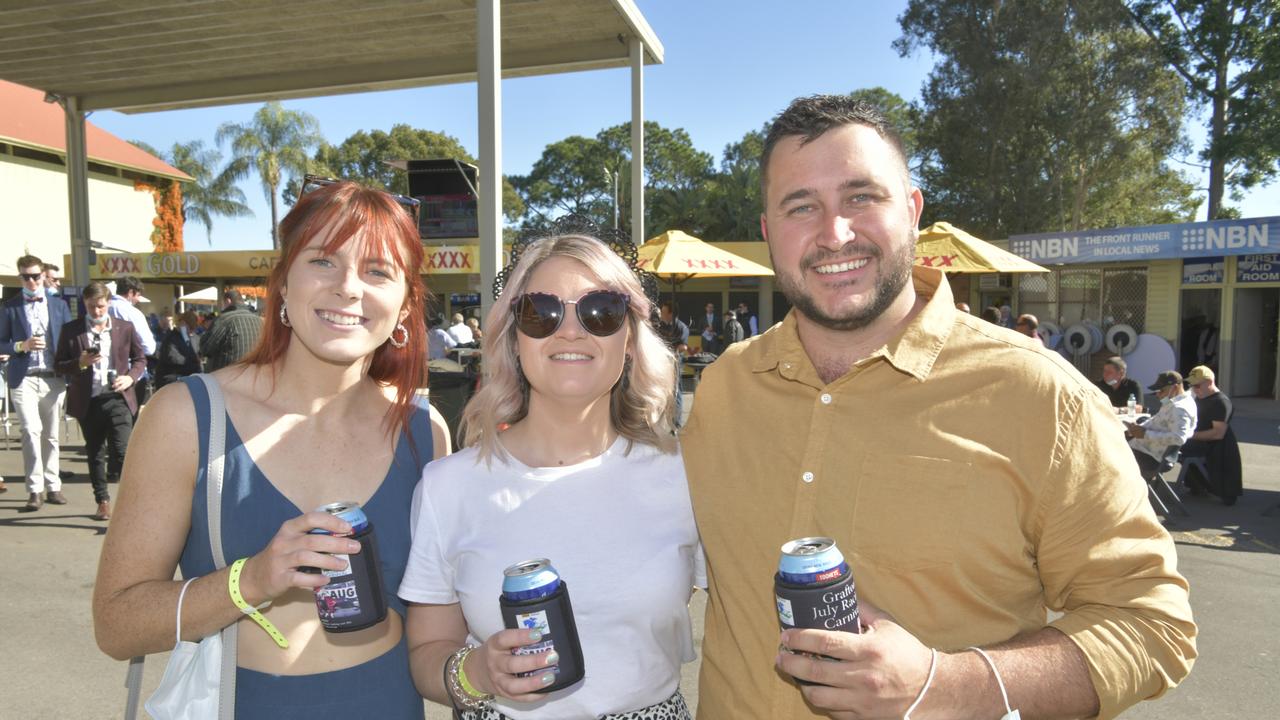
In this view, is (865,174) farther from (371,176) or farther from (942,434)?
(371,176)

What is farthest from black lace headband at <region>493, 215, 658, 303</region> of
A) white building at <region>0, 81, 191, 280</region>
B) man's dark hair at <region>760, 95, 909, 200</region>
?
white building at <region>0, 81, 191, 280</region>

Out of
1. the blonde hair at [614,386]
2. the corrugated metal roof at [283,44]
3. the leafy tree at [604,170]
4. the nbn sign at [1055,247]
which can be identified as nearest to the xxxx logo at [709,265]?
the corrugated metal roof at [283,44]

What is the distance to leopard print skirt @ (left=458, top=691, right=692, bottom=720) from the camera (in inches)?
67.1

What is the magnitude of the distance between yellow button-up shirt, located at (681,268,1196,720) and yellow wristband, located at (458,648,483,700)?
542 mm

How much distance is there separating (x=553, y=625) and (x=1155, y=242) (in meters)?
19.1

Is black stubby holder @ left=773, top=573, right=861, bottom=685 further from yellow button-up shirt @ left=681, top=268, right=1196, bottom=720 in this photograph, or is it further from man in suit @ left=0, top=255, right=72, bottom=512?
man in suit @ left=0, top=255, right=72, bottom=512

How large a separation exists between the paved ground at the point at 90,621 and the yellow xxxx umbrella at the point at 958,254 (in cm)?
405

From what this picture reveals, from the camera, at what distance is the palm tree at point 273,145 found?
4188 cm

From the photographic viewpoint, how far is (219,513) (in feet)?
5.63

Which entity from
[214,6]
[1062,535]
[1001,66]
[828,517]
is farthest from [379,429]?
[1001,66]

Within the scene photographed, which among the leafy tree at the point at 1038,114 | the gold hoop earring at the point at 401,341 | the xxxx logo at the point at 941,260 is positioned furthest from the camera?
the leafy tree at the point at 1038,114

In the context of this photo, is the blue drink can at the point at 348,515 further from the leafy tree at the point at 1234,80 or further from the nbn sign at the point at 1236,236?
the leafy tree at the point at 1234,80

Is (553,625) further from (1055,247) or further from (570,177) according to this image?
(570,177)

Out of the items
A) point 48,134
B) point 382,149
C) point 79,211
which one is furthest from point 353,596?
point 382,149
